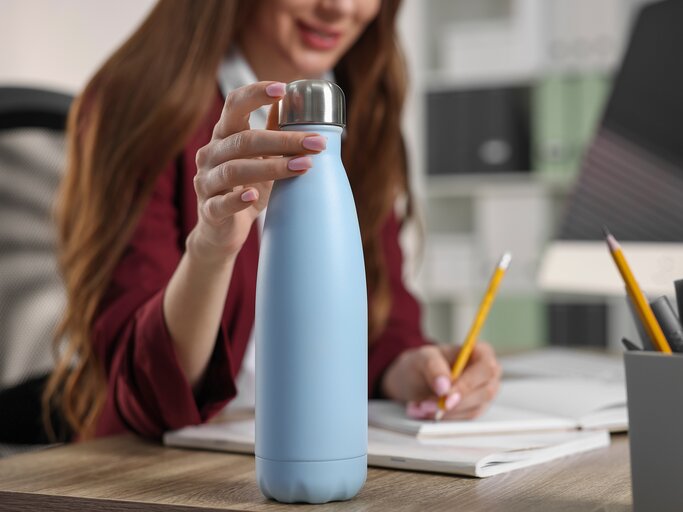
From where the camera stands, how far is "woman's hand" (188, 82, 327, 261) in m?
0.52

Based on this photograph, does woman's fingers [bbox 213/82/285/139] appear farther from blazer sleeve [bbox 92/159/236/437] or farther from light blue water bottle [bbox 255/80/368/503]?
blazer sleeve [bbox 92/159/236/437]

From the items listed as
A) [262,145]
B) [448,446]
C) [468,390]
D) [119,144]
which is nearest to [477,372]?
[468,390]

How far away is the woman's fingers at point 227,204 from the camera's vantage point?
55 cm

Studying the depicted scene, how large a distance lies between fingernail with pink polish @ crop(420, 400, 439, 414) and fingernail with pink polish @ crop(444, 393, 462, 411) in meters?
0.01

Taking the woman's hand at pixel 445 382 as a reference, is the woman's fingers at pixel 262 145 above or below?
above

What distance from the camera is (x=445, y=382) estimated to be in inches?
31.5

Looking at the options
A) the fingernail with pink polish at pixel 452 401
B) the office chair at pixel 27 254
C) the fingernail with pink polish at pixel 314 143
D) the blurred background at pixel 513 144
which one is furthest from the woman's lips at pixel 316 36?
the blurred background at pixel 513 144

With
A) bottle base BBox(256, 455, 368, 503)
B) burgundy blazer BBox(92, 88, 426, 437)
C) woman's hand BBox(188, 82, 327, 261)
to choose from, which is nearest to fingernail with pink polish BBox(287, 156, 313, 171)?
woman's hand BBox(188, 82, 327, 261)

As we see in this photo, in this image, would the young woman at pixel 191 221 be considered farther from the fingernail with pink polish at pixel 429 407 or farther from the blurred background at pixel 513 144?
the blurred background at pixel 513 144

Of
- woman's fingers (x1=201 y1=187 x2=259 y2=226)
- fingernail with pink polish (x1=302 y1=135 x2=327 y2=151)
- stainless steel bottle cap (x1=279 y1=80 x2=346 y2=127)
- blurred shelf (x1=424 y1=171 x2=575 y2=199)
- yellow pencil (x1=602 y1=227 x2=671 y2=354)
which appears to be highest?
stainless steel bottle cap (x1=279 y1=80 x2=346 y2=127)

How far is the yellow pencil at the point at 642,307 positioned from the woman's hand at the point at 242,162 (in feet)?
0.61

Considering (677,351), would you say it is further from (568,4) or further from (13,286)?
(568,4)

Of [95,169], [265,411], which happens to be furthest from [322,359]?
[95,169]

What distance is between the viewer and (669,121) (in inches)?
49.3
